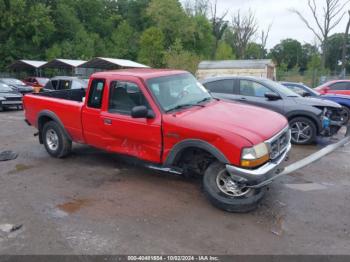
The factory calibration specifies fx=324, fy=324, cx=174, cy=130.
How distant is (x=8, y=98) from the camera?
599 inches

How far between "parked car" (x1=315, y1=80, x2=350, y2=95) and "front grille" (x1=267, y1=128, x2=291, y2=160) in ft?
27.3

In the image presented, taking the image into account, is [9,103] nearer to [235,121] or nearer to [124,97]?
[124,97]

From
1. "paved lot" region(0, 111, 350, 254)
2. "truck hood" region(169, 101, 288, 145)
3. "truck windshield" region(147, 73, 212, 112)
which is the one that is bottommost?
"paved lot" region(0, 111, 350, 254)

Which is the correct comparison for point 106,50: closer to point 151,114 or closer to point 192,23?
point 192,23

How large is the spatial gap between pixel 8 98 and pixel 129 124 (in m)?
12.4

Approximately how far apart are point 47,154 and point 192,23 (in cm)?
4847

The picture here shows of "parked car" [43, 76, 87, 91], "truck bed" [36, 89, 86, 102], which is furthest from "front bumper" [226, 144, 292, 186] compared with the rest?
"parked car" [43, 76, 87, 91]

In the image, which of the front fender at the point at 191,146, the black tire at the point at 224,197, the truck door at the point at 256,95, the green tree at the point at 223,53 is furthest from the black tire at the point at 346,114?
the green tree at the point at 223,53

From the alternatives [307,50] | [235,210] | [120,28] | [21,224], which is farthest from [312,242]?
[307,50]

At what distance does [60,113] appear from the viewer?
21.4 feet

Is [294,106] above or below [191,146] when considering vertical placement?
above

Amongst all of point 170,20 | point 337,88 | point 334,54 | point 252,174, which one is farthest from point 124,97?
point 334,54

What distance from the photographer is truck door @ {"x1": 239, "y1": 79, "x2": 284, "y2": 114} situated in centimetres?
837

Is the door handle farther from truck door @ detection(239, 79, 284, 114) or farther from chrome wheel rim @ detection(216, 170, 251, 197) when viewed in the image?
truck door @ detection(239, 79, 284, 114)
